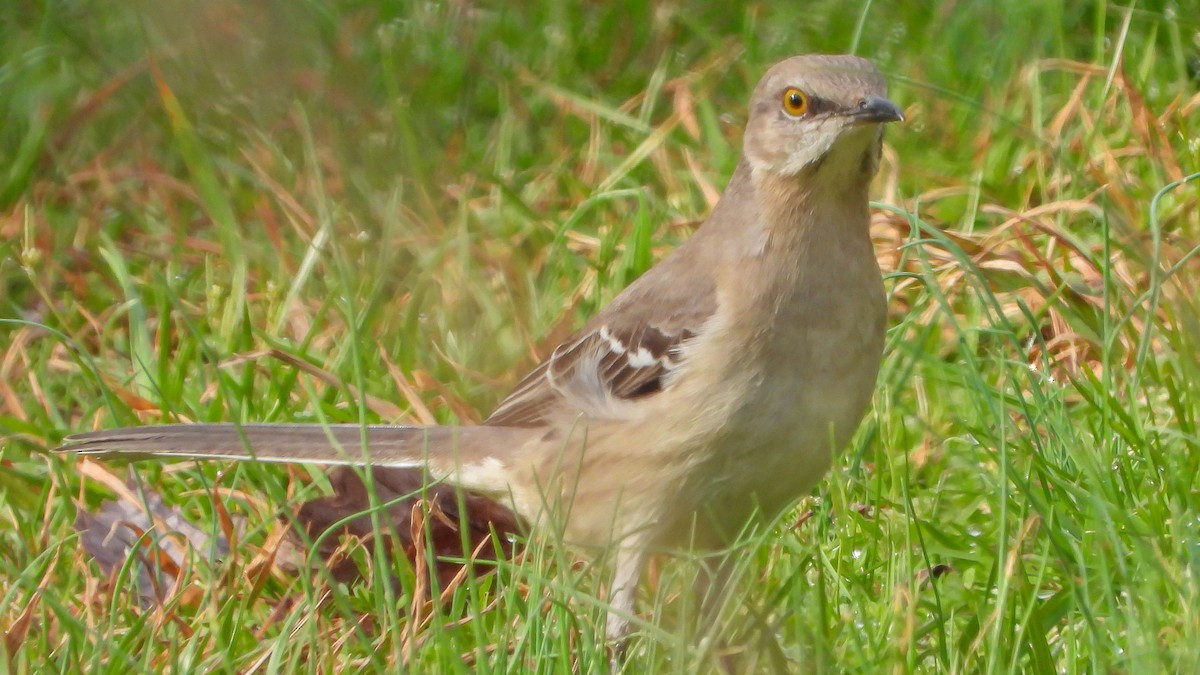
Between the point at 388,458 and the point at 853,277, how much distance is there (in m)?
1.48

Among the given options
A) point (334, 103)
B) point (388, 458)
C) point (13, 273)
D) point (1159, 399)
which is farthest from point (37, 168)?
point (334, 103)

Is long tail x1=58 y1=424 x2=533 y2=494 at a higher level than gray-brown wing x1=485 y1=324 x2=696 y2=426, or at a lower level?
lower

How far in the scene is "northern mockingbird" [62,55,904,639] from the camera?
144 inches

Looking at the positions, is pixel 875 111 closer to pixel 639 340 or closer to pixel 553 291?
pixel 639 340

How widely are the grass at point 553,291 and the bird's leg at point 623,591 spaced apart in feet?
0.24

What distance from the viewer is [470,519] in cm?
447

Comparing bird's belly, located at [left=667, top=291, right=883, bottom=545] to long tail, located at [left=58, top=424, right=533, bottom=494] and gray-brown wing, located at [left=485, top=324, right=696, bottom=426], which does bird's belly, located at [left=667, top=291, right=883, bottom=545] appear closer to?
gray-brown wing, located at [left=485, top=324, right=696, bottom=426]

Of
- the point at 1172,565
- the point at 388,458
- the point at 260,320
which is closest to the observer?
the point at 1172,565

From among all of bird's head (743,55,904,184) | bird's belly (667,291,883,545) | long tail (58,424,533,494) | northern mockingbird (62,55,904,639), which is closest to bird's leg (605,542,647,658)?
northern mockingbird (62,55,904,639)

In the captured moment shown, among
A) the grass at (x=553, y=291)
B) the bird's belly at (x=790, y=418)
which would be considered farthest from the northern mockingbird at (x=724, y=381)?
the grass at (x=553, y=291)

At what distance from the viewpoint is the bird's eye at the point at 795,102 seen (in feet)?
12.8

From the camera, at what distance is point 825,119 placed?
12.5 ft

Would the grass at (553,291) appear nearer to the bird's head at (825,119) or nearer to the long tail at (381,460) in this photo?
the long tail at (381,460)

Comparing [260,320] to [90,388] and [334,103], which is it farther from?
[334,103]
